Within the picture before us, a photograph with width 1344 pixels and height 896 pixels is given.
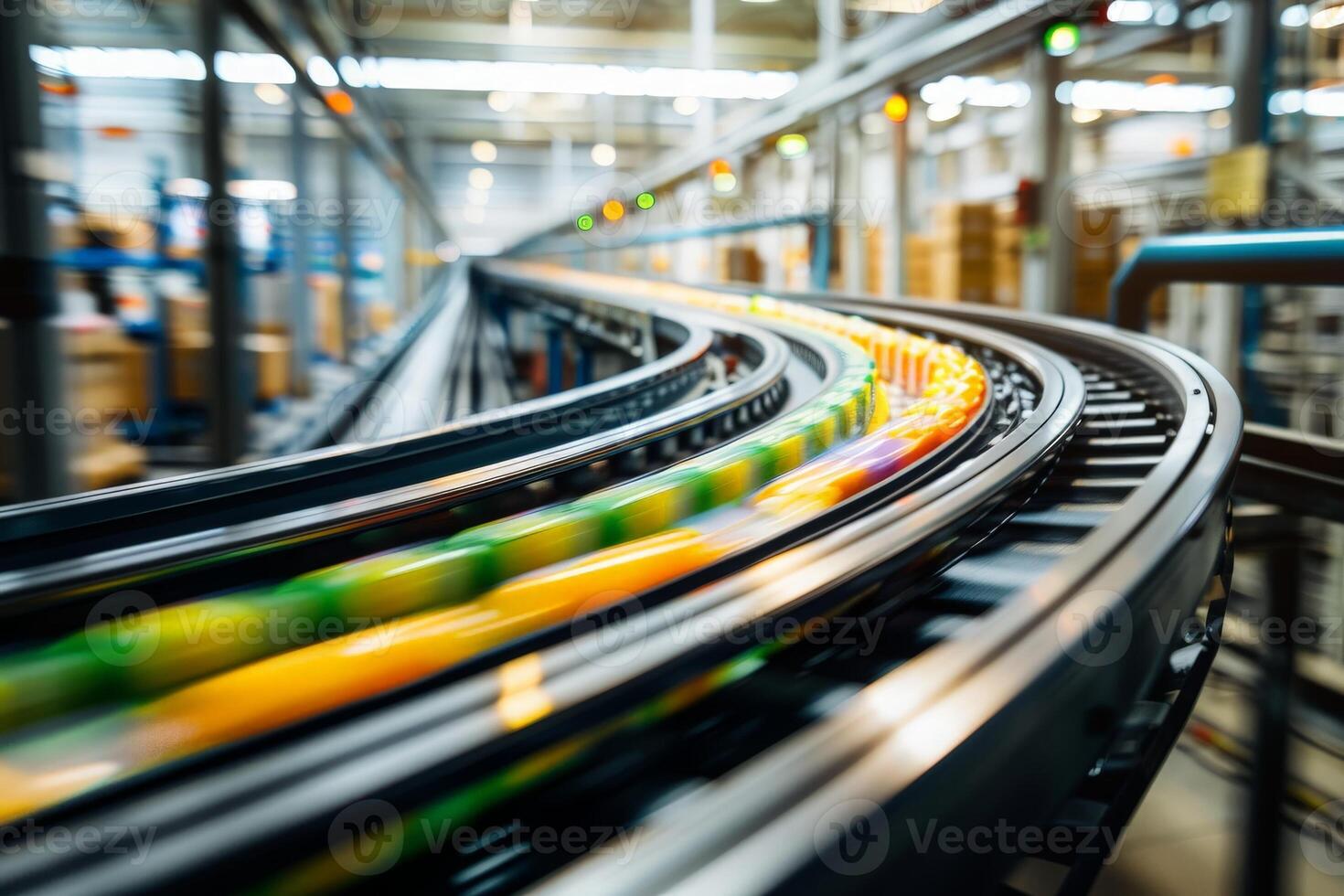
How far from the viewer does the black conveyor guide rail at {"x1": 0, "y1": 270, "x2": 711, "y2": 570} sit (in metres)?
1.24

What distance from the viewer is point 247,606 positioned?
0.91m

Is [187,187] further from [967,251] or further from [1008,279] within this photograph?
[1008,279]

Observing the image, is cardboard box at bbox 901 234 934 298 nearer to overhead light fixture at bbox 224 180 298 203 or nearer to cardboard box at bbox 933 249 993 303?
cardboard box at bbox 933 249 993 303

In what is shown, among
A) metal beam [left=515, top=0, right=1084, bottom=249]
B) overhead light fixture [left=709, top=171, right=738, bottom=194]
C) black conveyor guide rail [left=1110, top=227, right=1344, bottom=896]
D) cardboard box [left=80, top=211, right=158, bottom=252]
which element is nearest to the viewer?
black conveyor guide rail [left=1110, top=227, right=1344, bottom=896]

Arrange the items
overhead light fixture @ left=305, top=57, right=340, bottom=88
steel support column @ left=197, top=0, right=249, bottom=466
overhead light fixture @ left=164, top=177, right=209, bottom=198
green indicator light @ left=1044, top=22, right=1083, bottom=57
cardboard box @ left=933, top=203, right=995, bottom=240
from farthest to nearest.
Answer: cardboard box @ left=933, top=203, right=995, bottom=240 → overhead light fixture @ left=305, top=57, right=340, bottom=88 → green indicator light @ left=1044, top=22, right=1083, bottom=57 → overhead light fixture @ left=164, top=177, right=209, bottom=198 → steel support column @ left=197, top=0, right=249, bottom=466

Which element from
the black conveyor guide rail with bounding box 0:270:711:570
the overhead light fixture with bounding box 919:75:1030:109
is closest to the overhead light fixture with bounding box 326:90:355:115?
the overhead light fixture with bounding box 919:75:1030:109

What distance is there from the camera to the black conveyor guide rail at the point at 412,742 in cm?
60

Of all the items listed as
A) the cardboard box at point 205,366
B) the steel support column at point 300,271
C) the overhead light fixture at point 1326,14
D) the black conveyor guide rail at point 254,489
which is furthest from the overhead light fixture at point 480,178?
the black conveyor guide rail at point 254,489

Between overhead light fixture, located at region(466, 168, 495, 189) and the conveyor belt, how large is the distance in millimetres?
23720

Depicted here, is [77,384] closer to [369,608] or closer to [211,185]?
[211,185]

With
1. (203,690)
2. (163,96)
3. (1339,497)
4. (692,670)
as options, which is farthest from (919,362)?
(163,96)

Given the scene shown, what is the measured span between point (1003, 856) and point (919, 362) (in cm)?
229

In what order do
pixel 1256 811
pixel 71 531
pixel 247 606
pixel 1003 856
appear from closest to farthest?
pixel 1003 856, pixel 247 606, pixel 71 531, pixel 1256 811

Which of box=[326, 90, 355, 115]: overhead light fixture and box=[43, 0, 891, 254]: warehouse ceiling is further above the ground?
box=[43, 0, 891, 254]: warehouse ceiling
